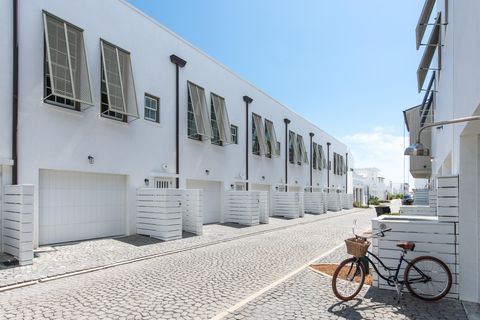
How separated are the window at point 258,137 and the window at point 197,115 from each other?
5.94 meters

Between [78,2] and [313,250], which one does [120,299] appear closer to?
[313,250]

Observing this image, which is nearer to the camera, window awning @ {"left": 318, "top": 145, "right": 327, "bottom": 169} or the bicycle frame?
the bicycle frame

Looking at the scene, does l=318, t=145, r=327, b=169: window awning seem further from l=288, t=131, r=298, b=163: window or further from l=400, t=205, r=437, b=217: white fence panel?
l=400, t=205, r=437, b=217: white fence panel

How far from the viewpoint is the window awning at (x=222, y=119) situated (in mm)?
18281

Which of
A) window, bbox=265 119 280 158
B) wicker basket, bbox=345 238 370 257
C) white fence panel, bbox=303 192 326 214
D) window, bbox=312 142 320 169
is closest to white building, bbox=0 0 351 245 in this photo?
window, bbox=265 119 280 158

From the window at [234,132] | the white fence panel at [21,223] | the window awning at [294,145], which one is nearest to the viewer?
the white fence panel at [21,223]

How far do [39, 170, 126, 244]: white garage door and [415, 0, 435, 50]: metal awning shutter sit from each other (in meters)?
10.5

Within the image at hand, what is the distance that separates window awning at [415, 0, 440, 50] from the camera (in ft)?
32.9

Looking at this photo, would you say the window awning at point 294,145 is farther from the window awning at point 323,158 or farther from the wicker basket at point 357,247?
the wicker basket at point 357,247

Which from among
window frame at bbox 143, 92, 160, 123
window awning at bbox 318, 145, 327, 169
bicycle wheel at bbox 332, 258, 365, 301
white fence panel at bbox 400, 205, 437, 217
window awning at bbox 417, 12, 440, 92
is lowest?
bicycle wheel at bbox 332, 258, 365, 301

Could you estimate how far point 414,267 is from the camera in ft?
19.6

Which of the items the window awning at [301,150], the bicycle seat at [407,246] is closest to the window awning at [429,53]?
the bicycle seat at [407,246]

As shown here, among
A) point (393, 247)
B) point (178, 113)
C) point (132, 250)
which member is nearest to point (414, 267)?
point (393, 247)

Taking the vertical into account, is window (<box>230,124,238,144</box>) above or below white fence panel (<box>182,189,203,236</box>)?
above
